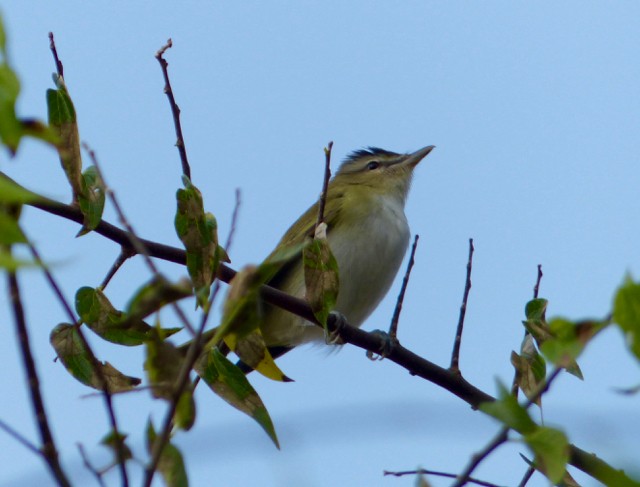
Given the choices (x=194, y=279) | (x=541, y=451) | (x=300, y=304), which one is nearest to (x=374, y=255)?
(x=300, y=304)

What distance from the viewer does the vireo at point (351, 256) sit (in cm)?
629

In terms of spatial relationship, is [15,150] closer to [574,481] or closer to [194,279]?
[194,279]

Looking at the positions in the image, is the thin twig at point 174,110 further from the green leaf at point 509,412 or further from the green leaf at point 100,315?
the green leaf at point 509,412

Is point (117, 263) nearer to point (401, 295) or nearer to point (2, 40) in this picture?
point (401, 295)

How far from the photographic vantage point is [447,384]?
3.66 m

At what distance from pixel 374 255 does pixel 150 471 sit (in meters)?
5.02

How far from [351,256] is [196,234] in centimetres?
369

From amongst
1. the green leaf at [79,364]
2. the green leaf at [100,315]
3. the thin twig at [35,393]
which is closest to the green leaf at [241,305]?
the thin twig at [35,393]

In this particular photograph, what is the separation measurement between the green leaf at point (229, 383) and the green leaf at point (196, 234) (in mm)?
298

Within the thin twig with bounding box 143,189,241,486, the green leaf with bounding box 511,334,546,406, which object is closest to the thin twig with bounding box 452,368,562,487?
the thin twig with bounding box 143,189,241,486

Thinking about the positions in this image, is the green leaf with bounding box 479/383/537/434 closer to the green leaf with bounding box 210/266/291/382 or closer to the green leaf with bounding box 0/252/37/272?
the green leaf with bounding box 210/266/291/382

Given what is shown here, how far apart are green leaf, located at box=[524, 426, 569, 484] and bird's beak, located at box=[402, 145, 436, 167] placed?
6.49m

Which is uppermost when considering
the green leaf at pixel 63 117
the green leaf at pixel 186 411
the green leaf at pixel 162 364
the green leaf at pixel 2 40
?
the green leaf at pixel 63 117

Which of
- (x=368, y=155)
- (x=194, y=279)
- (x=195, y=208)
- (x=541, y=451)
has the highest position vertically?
(x=368, y=155)
